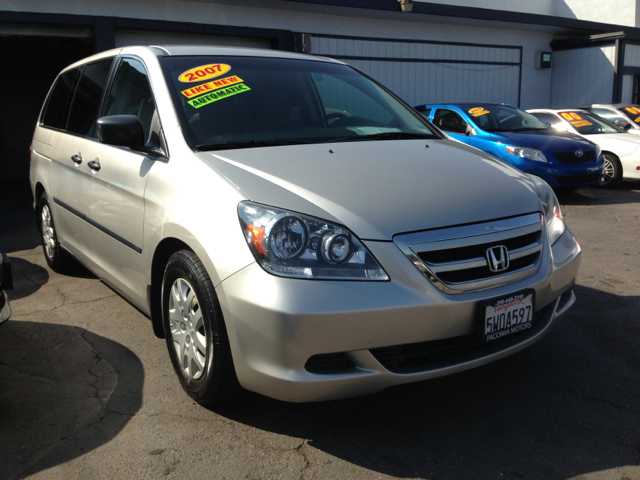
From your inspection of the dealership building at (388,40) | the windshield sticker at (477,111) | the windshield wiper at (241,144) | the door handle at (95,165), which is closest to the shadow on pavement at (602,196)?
the windshield sticker at (477,111)

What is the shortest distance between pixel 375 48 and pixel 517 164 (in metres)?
5.40

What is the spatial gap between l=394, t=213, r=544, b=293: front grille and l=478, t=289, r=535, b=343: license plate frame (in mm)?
70

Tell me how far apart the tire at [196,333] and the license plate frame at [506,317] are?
40.4 inches

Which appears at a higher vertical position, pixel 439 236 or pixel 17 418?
pixel 439 236

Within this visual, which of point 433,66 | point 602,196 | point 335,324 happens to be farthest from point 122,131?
point 433,66

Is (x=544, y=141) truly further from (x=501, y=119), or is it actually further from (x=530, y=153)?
(x=501, y=119)

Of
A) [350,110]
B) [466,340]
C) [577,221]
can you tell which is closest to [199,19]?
[577,221]

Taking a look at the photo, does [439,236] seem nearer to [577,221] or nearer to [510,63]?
[577,221]

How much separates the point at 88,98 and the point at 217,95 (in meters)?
1.45

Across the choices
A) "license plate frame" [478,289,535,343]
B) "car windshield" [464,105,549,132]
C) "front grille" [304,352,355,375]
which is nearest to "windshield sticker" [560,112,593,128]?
"car windshield" [464,105,549,132]

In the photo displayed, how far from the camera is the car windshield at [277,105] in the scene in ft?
9.86

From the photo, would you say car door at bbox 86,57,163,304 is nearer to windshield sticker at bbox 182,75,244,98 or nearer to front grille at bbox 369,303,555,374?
windshield sticker at bbox 182,75,244,98

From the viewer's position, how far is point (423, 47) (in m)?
13.3

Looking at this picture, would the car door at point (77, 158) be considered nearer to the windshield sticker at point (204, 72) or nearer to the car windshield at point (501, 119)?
the windshield sticker at point (204, 72)
